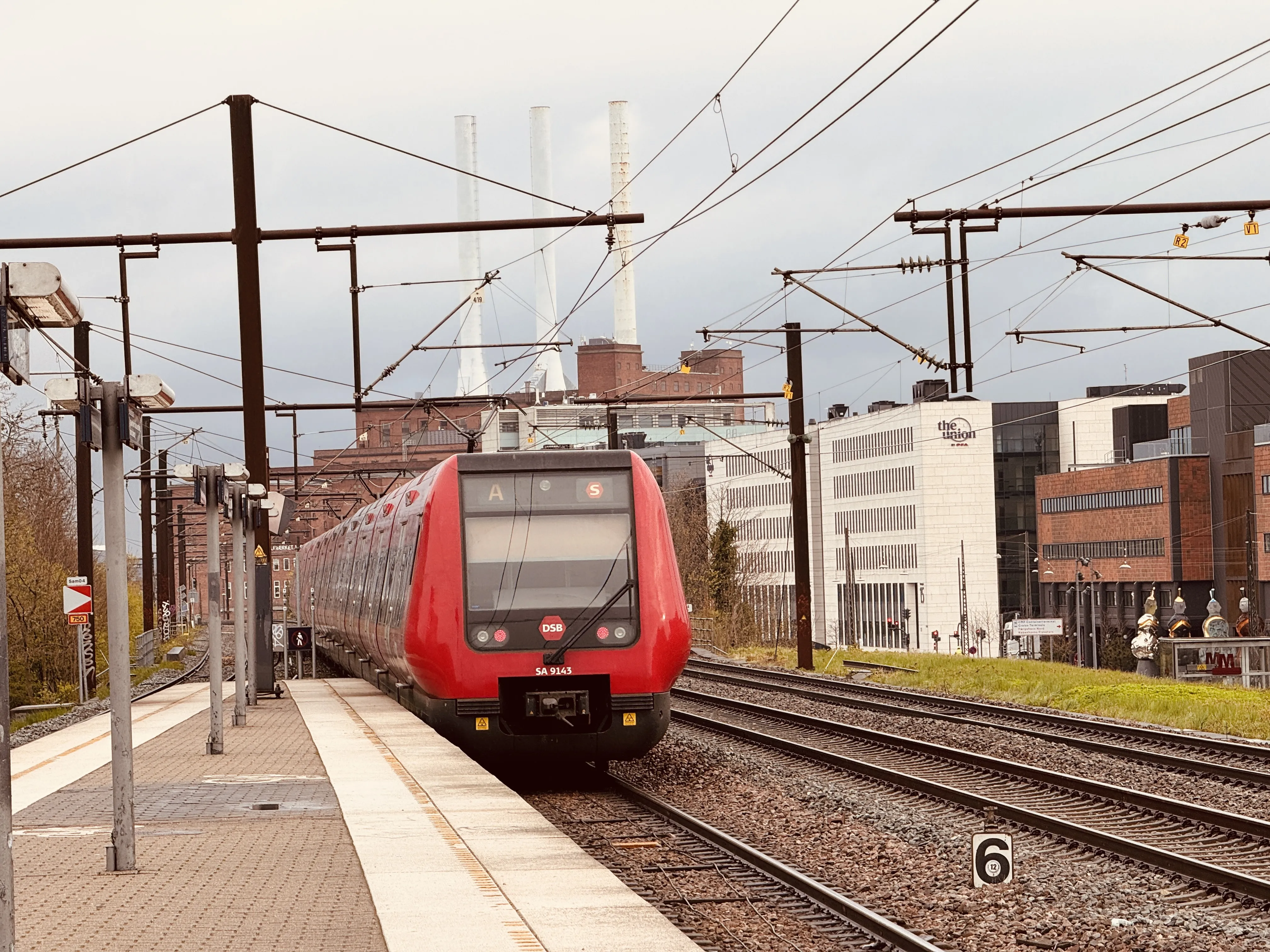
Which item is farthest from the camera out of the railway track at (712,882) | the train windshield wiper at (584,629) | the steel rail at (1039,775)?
the train windshield wiper at (584,629)

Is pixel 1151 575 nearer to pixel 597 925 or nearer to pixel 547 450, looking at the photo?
pixel 547 450

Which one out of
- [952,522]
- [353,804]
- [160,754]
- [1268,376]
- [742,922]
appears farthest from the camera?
[952,522]

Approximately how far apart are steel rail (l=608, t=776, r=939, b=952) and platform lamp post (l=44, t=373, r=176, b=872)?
3.99 m

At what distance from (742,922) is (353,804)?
366 cm

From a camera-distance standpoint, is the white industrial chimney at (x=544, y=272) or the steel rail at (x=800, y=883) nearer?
the steel rail at (x=800, y=883)

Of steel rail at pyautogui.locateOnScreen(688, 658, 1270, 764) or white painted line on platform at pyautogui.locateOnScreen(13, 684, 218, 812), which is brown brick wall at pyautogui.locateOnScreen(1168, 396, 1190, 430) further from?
white painted line on platform at pyautogui.locateOnScreen(13, 684, 218, 812)

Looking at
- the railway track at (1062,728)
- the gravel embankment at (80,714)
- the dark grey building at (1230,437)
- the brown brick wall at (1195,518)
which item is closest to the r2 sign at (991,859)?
the railway track at (1062,728)

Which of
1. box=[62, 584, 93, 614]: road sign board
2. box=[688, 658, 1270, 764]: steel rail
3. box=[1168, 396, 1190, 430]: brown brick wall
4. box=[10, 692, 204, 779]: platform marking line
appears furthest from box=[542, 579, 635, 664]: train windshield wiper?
box=[1168, 396, 1190, 430]: brown brick wall

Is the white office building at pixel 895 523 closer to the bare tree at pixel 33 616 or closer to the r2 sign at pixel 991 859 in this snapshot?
the bare tree at pixel 33 616

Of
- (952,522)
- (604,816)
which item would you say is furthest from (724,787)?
(952,522)

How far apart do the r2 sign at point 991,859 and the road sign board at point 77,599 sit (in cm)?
2303

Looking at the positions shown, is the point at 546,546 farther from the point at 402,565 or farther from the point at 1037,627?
the point at 1037,627

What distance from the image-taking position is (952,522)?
12325 cm

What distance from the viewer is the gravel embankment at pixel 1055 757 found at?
15.0 meters
